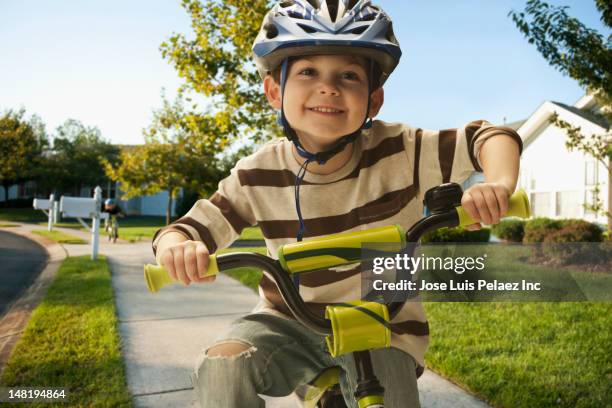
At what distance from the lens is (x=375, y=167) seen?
1919mm

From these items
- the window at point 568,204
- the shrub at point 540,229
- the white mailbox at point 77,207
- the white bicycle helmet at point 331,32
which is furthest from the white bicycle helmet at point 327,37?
the window at point 568,204

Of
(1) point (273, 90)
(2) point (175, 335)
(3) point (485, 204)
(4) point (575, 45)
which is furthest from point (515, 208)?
(4) point (575, 45)

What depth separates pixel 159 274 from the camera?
55.9 inches

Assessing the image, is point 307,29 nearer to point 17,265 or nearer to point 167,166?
point 17,265

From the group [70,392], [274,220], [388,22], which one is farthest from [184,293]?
[388,22]

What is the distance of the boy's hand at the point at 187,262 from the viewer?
1383mm

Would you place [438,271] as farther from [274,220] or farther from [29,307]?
[29,307]

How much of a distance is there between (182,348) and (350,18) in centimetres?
360

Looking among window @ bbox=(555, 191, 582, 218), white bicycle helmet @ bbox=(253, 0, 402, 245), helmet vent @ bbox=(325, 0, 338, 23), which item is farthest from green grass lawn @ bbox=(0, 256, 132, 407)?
window @ bbox=(555, 191, 582, 218)

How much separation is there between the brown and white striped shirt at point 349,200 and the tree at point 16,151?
97.5 ft

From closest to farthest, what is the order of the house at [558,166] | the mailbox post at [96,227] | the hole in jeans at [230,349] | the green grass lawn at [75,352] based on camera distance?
the hole in jeans at [230,349]
the green grass lawn at [75,352]
the mailbox post at [96,227]
the house at [558,166]

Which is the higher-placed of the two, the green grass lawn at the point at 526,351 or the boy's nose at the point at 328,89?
the boy's nose at the point at 328,89

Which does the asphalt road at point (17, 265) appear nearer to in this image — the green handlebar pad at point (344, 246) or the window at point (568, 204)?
the green handlebar pad at point (344, 246)

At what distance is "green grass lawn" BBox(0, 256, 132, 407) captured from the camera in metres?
3.50
